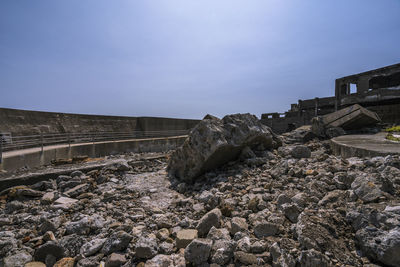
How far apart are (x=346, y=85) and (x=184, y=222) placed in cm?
2061

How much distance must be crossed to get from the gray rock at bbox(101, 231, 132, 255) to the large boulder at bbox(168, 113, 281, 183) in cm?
241

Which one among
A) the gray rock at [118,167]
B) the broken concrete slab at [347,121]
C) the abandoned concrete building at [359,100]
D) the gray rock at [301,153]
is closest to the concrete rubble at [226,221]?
the gray rock at [301,153]

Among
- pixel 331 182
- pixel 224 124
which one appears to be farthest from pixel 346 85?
pixel 331 182

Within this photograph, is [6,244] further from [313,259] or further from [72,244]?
[313,259]

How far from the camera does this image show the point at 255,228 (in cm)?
225

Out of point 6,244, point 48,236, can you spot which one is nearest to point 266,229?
point 48,236

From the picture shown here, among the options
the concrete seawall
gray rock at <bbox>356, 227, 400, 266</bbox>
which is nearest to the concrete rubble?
gray rock at <bbox>356, 227, 400, 266</bbox>

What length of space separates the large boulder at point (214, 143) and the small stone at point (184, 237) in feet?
7.17

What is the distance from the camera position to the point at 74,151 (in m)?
7.98

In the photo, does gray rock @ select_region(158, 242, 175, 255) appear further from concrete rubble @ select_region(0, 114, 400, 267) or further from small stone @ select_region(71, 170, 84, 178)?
small stone @ select_region(71, 170, 84, 178)

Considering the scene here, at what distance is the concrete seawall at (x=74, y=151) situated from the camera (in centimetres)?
558

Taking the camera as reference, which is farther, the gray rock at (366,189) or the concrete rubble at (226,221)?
the gray rock at (366,189)

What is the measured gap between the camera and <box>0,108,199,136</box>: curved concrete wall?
6.97 m

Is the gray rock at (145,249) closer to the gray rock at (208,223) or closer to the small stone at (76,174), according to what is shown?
the gray rock at (208,223)
